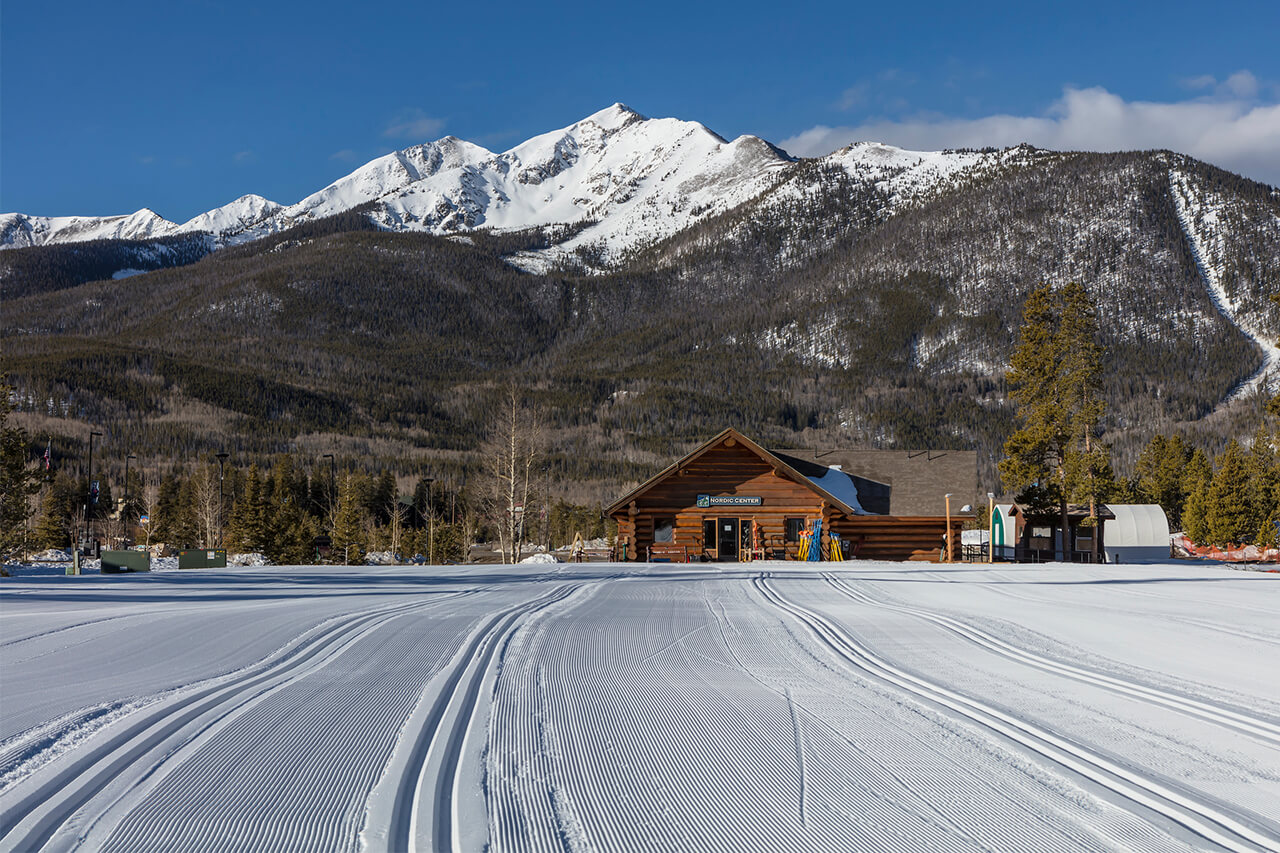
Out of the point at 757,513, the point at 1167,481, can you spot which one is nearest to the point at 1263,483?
the point at 757,513

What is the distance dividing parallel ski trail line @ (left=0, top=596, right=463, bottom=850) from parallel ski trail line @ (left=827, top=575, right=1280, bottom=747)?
6.76 metres

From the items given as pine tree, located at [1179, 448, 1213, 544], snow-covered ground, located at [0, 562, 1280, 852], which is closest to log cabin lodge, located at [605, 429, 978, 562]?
snow-covered ground, located at [0, 562, 1280, 852]

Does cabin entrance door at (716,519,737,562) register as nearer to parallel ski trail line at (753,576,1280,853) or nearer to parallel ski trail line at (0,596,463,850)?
parallel ski trail line at (753,576,1280,853)

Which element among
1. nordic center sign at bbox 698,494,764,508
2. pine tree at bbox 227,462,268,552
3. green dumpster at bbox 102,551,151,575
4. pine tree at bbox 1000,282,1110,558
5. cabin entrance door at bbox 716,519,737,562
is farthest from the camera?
pine tree at bbox 227,462,268,552

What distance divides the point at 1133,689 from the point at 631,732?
4.36 meters

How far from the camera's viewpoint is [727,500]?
3834 centimetres

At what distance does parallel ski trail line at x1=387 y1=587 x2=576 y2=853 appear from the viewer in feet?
13.9

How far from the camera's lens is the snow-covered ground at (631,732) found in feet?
→ 14.6

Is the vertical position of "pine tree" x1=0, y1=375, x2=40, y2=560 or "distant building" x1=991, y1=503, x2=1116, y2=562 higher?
"pine tree" x1=0, y1=375, x2=40, y2=560

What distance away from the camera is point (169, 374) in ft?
602

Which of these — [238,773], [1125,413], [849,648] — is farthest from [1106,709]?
[1125,413]

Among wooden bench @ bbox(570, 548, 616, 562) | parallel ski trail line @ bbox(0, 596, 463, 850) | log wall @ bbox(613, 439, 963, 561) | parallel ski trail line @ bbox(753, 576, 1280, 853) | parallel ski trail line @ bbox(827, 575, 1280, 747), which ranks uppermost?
log wall @ bbox(613, 439, 963, 561)

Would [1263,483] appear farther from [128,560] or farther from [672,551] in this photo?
[128,560]

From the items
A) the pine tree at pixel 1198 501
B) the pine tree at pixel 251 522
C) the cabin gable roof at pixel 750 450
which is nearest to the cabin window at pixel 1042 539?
the cabin gable roof at pixel 750 450
